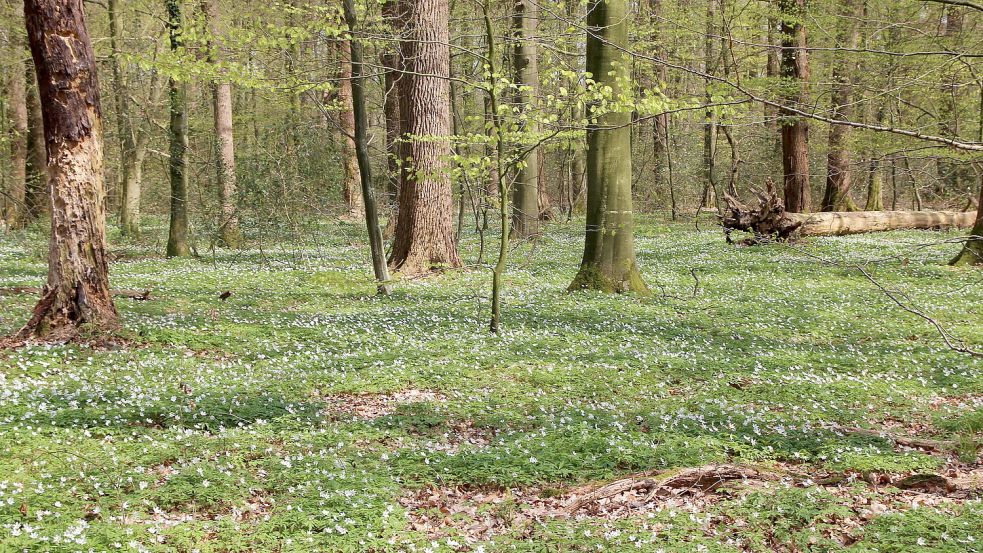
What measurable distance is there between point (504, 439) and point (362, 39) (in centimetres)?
869

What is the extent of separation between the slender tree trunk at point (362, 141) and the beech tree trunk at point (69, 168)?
4610 millimetres

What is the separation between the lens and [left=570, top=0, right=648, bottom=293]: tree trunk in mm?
13641

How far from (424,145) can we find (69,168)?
949 cm

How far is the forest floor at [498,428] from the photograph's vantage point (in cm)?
485

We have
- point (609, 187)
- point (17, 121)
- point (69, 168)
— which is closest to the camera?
point (69, 168)

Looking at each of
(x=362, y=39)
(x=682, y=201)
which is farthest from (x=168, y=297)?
(x=682, y=201)

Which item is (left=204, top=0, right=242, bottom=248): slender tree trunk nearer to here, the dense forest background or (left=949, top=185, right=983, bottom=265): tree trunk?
the dense forest background

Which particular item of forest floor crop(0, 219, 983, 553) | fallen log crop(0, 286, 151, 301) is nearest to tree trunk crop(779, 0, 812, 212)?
forest floor crop(0, 219, 983, 553)

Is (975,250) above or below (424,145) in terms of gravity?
below

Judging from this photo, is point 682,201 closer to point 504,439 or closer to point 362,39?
point 362,39

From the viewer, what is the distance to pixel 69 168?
8.80m

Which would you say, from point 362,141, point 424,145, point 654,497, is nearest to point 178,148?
point 424,145

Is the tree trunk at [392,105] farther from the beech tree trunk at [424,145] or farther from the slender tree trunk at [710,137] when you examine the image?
the slender tree trunk at [710,137]

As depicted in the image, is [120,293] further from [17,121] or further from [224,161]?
[17,121]
